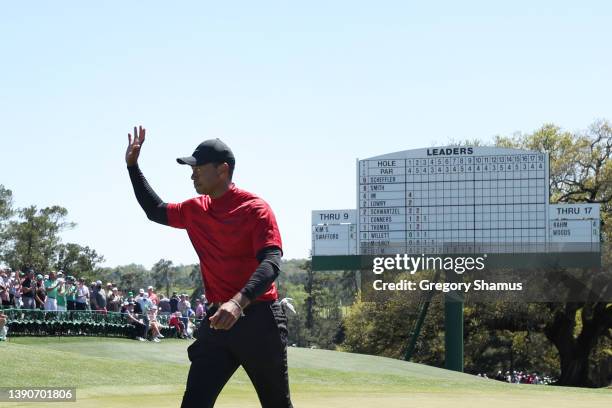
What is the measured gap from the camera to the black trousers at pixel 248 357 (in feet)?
21.1

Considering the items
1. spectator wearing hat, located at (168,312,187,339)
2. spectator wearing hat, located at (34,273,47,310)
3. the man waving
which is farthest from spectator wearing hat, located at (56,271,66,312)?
the man waving

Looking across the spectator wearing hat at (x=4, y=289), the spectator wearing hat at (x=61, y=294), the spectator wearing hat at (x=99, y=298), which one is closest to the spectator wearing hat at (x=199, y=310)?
the spectator wearing hat at (x=99, y=298)

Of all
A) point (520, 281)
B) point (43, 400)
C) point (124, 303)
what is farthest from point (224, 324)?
point (520, 281)

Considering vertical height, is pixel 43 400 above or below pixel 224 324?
below

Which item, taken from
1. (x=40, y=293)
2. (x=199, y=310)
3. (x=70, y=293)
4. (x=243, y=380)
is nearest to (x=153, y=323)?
(x=70, y=293)

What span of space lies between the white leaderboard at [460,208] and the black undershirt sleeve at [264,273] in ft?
107

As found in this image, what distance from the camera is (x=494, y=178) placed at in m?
38.4

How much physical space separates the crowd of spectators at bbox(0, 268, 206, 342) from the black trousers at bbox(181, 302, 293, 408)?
58.8ft

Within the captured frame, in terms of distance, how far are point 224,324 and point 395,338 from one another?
5748 centimetres

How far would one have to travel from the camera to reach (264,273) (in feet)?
20.1

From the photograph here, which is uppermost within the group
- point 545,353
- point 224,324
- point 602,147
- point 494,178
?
point 602,147

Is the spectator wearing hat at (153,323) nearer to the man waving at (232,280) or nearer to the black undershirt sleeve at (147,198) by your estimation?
the black undershirt sleeve at (147,198)

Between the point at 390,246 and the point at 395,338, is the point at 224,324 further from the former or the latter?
the point at 395,338

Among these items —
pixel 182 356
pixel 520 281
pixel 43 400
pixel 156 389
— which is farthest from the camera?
pixel 520 281
